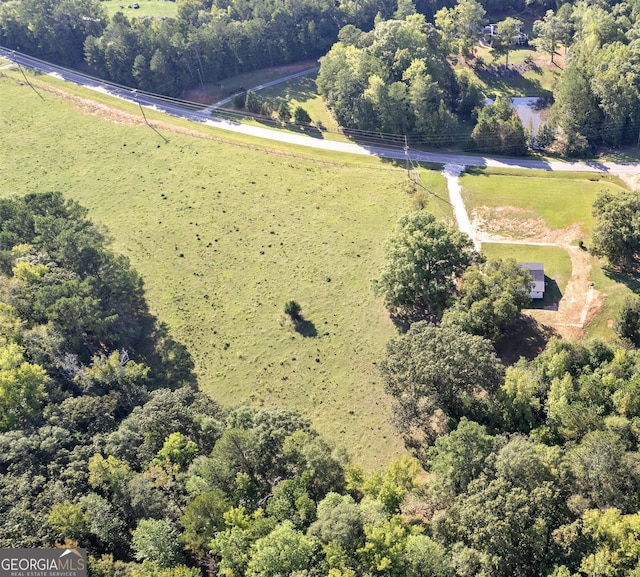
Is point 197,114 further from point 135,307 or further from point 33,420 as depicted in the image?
point 33,420

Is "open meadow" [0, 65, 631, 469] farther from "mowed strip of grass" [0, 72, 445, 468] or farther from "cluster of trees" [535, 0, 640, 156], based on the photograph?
"cluster of trees" [535, 0, 640, 156]

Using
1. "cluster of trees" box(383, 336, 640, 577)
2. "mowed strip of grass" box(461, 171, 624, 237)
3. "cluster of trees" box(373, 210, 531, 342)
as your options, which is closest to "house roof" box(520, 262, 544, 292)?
"cluster of trees" box(373, 210, 531, 342)

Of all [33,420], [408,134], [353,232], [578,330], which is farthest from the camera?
[408,134]

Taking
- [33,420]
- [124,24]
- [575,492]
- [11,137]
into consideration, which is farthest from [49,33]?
[575,492]

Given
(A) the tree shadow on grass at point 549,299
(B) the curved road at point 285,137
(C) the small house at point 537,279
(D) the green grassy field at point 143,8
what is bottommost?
(A) the tree shadow on grass at point 549,299

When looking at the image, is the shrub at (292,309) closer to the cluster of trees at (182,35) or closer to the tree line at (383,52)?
the tree line at (383,52)

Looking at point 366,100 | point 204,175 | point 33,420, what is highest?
point 366,100

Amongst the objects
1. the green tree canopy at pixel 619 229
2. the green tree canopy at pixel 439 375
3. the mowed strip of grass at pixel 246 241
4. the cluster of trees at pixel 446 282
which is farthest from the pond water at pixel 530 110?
the green tree canopy at pixel 439 375

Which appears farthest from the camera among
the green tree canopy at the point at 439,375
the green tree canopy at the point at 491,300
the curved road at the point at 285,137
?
the curved road at the point at 285,137
